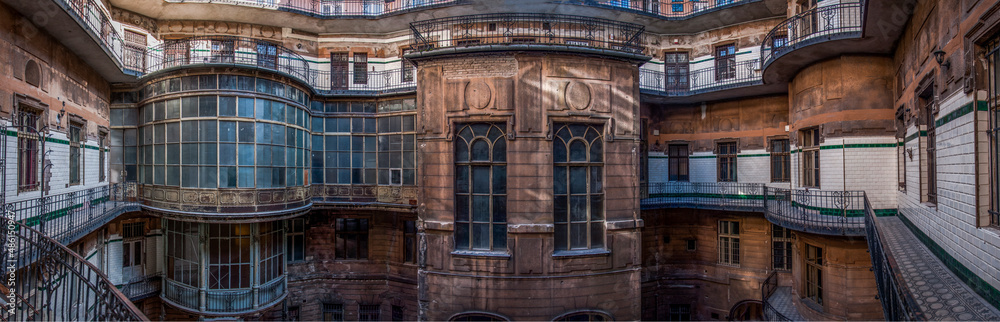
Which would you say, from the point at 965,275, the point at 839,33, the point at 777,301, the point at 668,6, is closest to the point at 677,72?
the point at 668,6

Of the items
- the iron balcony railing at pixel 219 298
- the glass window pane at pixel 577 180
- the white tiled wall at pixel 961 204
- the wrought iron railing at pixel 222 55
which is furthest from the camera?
the wrought iron railing at pixel 222 55

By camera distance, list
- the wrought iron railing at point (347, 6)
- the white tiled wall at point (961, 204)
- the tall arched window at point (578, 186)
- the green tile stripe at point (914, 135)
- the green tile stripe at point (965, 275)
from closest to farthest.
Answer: the green tile stripe at point (965, 275), the white tiled wall at point (961, 204), the green tile stripe at point (914, 135), the tall arched window at point (578, 186), the wrought iron railing at point (347, 6)

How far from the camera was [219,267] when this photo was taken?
46.8 ft

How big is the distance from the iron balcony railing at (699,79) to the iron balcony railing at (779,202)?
3454mm

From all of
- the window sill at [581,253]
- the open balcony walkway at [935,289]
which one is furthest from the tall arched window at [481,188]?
the open balcony walkway at [935,289]

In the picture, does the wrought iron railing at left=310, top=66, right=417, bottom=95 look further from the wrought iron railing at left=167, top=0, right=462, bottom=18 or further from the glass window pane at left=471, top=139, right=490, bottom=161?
the glass window pane at left=471, top=139, right=490, bottom=161

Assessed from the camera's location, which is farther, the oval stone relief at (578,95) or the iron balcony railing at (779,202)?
the oval stone relief at (578,95)

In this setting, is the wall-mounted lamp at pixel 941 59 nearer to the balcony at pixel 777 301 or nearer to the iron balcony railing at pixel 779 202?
the iron balcony railing at pixel 779 202

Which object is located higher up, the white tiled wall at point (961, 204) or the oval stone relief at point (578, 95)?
the oval stone relief at point (578, 95)

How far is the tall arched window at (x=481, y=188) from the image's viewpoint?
1234cm

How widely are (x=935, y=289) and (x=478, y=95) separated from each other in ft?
30.7

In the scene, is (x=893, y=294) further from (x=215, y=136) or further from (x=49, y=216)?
(x=215, y=136)

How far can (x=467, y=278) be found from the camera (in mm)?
12148

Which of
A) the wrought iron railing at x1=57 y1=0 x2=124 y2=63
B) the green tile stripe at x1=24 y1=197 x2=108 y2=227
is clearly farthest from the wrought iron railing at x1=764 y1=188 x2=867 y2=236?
the wrought iron railing at x1=57 y1=0 x2=124 y2=63
